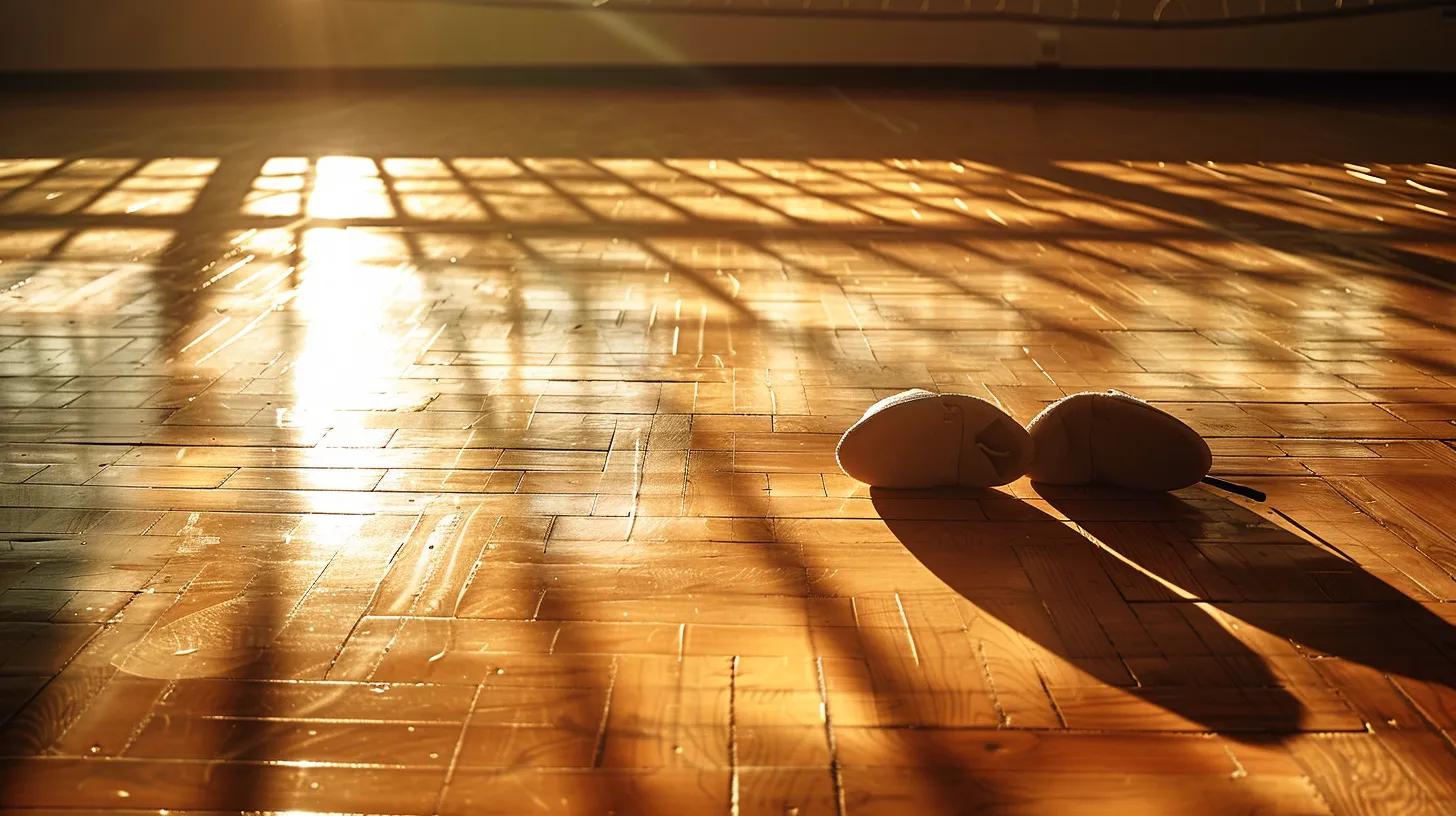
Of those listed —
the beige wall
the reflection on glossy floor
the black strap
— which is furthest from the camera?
the beige wall

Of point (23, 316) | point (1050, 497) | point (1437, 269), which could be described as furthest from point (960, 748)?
point (1437, 269)

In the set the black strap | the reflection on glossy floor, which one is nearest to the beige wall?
the reflection on glossy floor

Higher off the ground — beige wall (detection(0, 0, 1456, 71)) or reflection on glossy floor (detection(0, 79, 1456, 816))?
beige wall (detection(0, 0, 1456, 71))

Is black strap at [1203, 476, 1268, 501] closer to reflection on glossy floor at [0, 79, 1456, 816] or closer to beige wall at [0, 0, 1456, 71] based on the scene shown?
reflection on glossy floor at [0, 79, 1456, 816]

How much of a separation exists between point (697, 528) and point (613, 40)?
833 cm

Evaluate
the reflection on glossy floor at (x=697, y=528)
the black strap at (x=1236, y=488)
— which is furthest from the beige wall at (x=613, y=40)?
the black strap at (x=1236, y=488)

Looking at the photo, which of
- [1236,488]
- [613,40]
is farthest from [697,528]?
[613,40]

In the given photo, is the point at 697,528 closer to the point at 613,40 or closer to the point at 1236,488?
the point at 1236,488

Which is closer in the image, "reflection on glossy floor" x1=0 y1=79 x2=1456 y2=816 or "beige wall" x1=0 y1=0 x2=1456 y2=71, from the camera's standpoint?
"reflection on glossy floor" x1=0 y1=79 x2=1456 y2=816

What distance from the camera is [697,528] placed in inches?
78.2

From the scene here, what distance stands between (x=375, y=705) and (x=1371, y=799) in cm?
120

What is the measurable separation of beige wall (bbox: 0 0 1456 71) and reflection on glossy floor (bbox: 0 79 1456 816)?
533 cm

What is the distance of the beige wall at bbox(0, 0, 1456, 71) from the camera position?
9.45m

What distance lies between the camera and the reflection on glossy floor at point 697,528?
1.39 m
